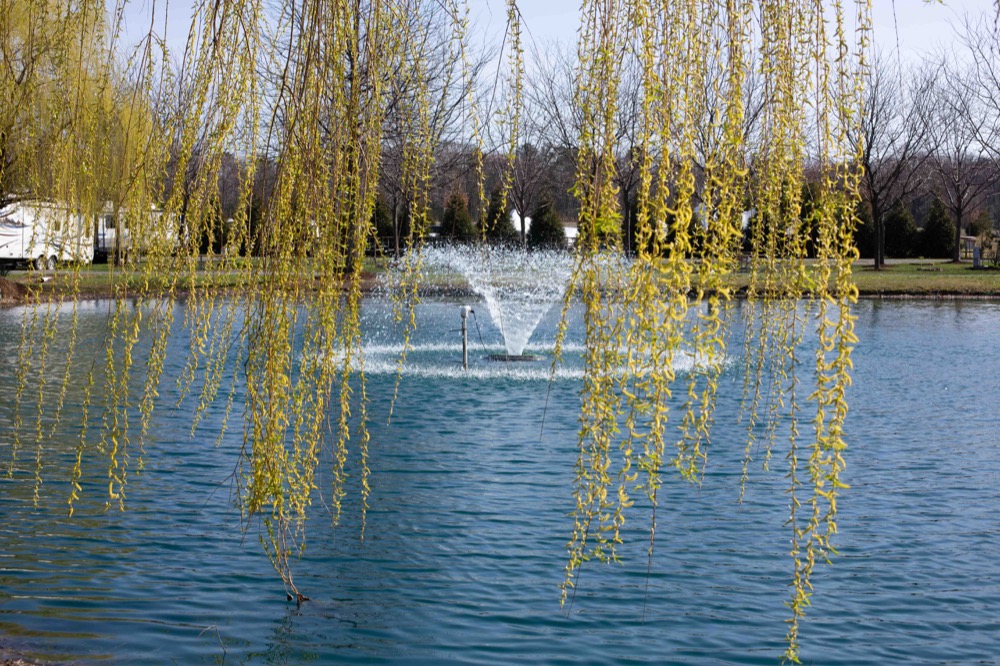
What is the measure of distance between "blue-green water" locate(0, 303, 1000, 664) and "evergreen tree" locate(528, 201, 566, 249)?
27.5 meters

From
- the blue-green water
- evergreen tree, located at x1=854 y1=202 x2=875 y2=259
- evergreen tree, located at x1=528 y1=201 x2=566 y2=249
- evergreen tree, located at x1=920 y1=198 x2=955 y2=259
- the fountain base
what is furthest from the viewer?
evergreen tree, located at x1=920 y1=198 x2=955 y2=259

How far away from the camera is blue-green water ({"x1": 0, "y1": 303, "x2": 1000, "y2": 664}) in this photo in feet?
14.2

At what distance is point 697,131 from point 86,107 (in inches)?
95.4

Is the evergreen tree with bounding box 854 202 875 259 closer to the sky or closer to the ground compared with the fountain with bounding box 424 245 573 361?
closer to the sky

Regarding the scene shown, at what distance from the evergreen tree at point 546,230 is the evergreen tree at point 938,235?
45.0 ft

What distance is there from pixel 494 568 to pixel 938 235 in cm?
3625

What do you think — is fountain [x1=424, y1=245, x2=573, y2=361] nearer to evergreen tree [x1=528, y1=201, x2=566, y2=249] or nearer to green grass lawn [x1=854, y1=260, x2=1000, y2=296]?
green grass lawn [x1=854, y1=260, x2=1000, y2=296]

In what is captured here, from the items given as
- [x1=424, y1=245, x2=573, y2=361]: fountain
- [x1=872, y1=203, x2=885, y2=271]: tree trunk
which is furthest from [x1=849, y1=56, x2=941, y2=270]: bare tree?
[x1=424, y1=245, x2=573, y2=361]: fountain

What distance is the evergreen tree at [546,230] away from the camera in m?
35.5

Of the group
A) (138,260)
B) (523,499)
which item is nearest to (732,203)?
(138,260)

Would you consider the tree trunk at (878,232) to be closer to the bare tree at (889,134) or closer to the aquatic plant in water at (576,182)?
the bare tree at (889,134)

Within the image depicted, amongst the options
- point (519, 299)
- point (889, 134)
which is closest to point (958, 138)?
point (889, 134)

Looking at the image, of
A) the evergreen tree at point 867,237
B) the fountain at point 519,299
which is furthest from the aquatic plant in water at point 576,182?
the evergreen tree at point 867,237

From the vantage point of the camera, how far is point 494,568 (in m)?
5.18
